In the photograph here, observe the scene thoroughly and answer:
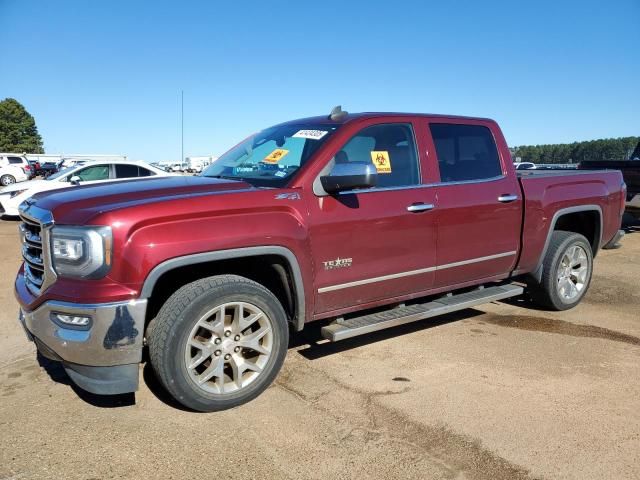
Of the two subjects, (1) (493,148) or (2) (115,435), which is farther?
(1) (493,148)

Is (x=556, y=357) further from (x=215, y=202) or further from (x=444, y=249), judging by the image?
(x=215, y=202)

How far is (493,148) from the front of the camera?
16.3 feet

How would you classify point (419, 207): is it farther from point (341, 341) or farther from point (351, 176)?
point (341, 341)

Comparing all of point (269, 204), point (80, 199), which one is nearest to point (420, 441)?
point (269, 204)

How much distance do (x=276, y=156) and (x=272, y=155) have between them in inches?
2.4

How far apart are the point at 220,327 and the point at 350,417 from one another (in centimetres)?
97

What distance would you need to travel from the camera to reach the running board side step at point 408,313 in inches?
148

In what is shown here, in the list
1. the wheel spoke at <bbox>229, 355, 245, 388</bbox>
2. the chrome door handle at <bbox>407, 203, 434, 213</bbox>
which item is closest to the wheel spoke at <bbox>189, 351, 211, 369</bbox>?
the wheel spoke at <bbox>229, 355, 245, 388</bbox>

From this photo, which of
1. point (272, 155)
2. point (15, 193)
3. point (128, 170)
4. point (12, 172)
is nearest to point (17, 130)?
point (12, 172)

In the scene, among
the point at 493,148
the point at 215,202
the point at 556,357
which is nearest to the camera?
the point at 215,202

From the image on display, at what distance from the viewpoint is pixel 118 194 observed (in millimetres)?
3314

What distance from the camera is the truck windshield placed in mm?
3865

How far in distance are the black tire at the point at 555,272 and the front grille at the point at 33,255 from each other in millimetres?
4461

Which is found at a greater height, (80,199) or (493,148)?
(493,148)
